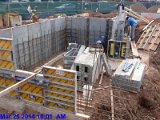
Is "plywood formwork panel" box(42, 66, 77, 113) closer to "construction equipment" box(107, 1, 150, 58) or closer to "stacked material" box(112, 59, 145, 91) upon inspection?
"stacked material" box(112, 59, 145, 91)

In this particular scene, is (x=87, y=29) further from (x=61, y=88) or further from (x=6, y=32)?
(x=61, y=88)

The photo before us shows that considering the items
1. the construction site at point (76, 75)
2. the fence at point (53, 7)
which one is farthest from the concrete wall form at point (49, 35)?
the fence at point (53, 7)

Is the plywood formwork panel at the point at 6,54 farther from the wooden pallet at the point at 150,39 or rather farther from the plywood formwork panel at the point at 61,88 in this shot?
the wooden pallet at the point at 150,39

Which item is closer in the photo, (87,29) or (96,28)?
(96,28)

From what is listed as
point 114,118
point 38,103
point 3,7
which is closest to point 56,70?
point 38,103

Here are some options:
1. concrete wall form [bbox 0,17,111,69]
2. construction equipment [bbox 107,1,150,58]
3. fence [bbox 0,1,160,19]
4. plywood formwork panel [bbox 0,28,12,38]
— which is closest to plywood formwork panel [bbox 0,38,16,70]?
concrete wall form [bbox 0,17,111,69]

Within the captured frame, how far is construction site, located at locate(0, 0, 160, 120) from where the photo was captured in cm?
612

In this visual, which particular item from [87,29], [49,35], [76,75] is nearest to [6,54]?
[76,75]

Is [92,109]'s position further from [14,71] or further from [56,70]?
[14,71]

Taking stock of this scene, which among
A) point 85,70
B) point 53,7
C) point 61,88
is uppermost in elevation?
point 53,7

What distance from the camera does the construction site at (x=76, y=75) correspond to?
20.1ft

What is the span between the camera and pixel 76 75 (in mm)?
5629

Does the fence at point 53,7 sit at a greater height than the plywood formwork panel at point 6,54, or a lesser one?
greater

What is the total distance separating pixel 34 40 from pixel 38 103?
597 centimetres
